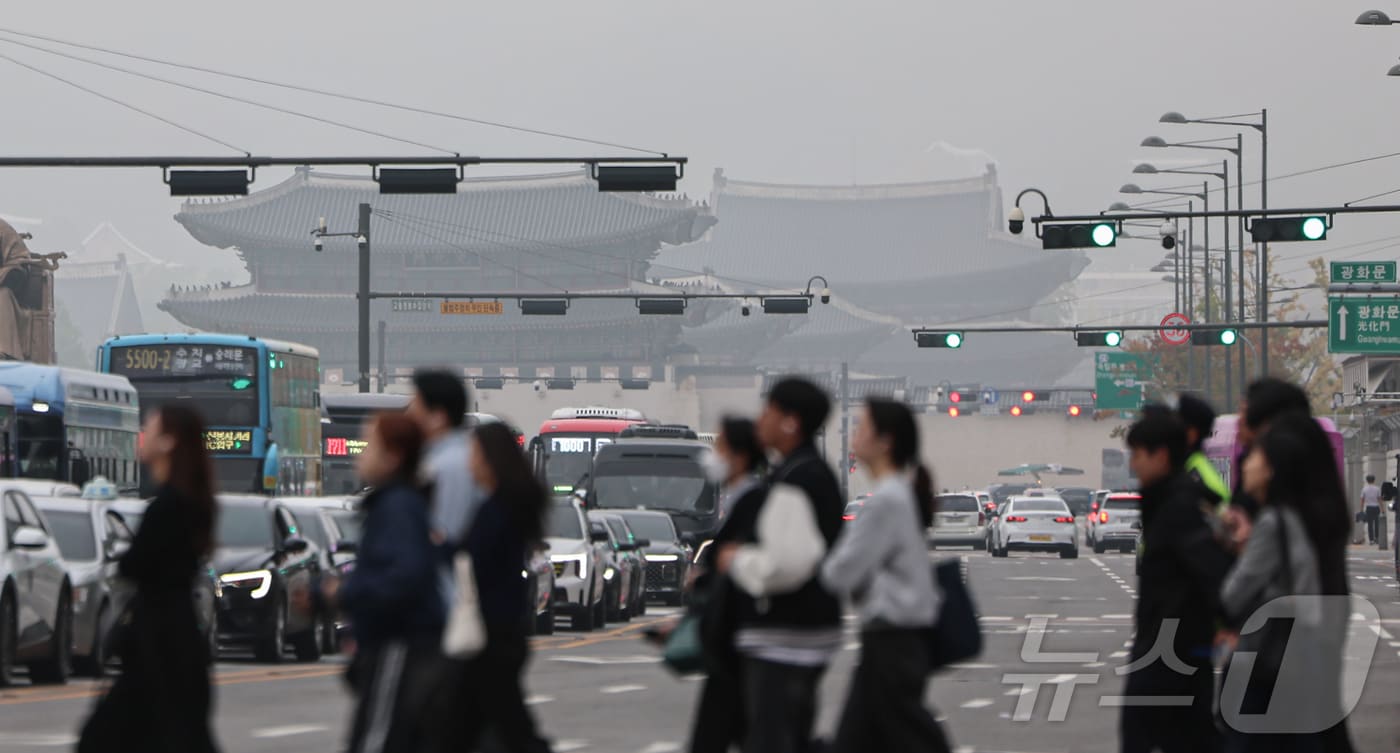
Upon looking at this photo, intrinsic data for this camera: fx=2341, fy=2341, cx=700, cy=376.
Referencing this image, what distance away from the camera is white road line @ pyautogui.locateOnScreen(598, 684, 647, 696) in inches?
667

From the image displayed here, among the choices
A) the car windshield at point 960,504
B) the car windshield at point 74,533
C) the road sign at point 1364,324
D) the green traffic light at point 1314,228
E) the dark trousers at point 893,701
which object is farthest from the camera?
the car windshield at point 960,504

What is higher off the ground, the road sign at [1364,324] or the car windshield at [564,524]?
the road sign at [1364,324]

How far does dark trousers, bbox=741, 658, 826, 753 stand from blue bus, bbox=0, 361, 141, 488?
73.6 ft

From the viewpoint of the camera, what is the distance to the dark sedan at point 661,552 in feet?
104

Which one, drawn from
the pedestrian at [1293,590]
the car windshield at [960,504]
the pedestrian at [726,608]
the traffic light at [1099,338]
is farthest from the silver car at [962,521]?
the pedestrian at [726,608]

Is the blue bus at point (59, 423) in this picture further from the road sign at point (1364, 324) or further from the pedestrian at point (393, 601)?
the pedestrian at point (393, 601)

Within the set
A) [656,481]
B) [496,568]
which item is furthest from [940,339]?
[496,568]

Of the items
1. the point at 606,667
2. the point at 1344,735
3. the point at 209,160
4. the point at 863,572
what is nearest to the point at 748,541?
the point at 863,572

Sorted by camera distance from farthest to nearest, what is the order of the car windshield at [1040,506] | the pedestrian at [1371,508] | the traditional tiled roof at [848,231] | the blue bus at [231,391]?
the traditional tiled roof at [848,231] < the pedestrian at [1371,508] < the car windshield at [1040,506] < the blue bus at [231,391]

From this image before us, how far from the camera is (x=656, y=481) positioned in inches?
1409

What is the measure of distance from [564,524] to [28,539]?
10224 millimetres

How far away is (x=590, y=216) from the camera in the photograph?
9500 centimetres

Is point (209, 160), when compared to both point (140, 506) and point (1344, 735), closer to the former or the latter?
point (140, 506)

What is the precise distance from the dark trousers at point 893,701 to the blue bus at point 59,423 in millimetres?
22631
